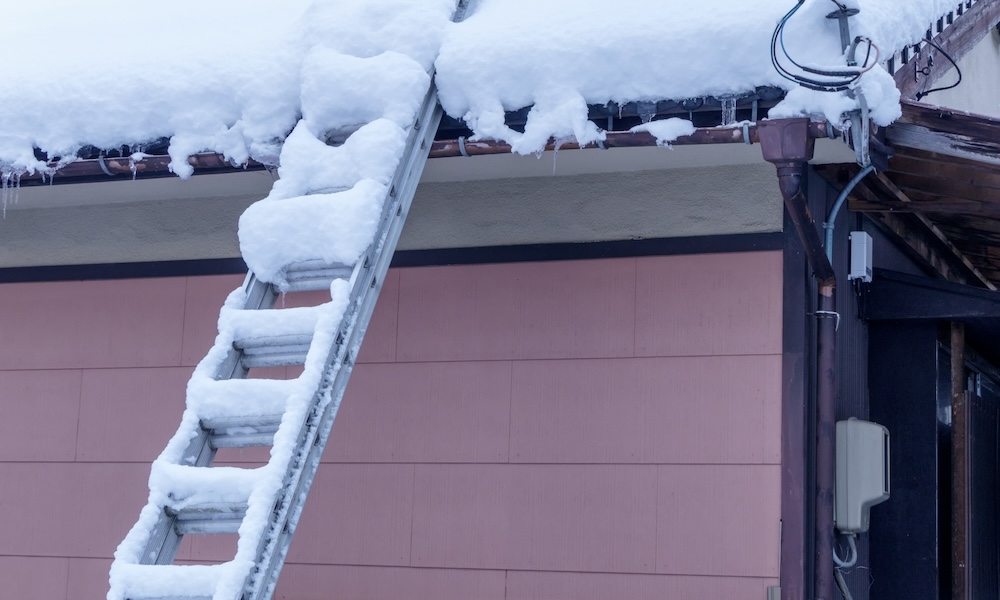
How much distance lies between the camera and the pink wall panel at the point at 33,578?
5430 mm

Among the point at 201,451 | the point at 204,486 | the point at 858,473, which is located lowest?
the point at 204,486

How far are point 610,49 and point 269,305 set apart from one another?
1.49m

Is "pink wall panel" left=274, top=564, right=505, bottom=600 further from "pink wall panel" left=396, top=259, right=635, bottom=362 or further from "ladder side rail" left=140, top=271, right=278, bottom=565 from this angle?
"ladder side rail" left=140, top=271, right=278, bottom=565

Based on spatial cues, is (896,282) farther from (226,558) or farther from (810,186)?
(226,558)

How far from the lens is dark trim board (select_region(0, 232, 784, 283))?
15.6ft

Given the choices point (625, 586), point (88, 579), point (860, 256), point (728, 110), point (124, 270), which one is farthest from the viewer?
point (124, 270)

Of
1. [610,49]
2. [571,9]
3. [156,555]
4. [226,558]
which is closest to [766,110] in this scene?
[610,49]

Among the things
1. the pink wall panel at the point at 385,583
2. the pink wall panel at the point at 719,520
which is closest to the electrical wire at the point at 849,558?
the pink wall panel at the point at 719,520

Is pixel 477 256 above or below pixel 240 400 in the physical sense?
above

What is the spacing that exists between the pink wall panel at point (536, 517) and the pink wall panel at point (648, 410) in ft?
0.29

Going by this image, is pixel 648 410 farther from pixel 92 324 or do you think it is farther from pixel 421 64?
pixel 92 324

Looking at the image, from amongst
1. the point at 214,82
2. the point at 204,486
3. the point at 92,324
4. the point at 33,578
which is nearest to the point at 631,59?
the point at 214,82

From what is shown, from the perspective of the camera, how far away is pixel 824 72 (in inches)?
141

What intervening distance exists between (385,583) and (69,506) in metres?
1.68
